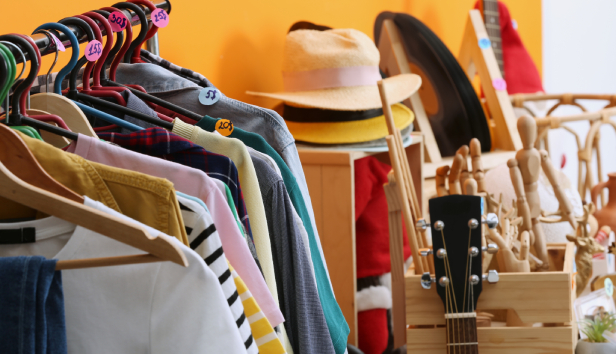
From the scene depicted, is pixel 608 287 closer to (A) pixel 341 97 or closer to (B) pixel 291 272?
(A) pixel 341 97

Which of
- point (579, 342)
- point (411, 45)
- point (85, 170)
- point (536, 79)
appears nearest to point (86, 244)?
point (85, 170)

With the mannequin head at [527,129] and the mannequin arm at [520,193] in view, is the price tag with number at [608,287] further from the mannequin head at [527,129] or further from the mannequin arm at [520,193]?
the mannequin head at [527,129]

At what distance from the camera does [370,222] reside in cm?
138

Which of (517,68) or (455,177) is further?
(517,68)

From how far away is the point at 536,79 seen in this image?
2.24m

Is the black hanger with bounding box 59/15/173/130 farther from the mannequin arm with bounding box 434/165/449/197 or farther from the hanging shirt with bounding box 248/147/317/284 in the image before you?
the mannequin arm with bounding box 434/165/449/197

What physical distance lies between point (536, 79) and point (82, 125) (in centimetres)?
196

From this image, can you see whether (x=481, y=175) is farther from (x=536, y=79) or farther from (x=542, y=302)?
(x=536, y=79)

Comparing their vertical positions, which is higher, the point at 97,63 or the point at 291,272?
the point at 97,63

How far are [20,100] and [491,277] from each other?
0.72 metres

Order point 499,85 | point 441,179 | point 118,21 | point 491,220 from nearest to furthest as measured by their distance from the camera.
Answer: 1. point 118,21
2. point 491,220
3. point 441,179
4. point 499,85

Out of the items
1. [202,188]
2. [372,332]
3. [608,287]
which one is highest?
[202,188]

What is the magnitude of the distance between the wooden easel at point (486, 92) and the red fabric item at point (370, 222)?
210 mm

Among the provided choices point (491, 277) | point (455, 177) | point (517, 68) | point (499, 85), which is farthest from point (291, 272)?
point (517, 68)
